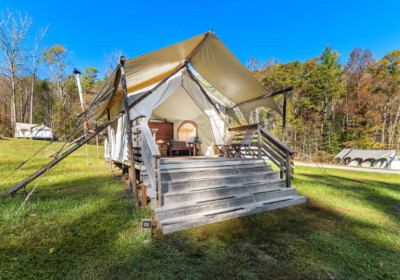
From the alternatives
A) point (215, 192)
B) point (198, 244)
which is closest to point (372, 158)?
point (215, 192)

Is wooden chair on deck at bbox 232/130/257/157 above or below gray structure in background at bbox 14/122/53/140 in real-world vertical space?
below

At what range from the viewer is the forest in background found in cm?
1823

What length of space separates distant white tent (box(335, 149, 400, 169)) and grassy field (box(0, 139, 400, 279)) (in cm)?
1741

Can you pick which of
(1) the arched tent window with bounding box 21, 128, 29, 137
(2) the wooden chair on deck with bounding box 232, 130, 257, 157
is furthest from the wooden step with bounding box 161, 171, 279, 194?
(1) the arched tent window with bounding box 21, 128, 29, 137

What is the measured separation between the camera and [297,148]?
2278 centimetres

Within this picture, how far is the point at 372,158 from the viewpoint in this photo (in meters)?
16.6

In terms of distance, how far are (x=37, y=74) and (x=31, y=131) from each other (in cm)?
710

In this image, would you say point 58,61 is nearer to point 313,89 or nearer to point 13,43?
point 13,43

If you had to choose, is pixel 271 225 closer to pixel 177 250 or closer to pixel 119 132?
pixel 177 250

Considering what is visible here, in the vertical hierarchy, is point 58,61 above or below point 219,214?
above

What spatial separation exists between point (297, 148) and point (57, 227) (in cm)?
2495

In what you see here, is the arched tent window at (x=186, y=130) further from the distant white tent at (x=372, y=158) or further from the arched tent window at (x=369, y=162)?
the arched tent window at (x=369, y=162)

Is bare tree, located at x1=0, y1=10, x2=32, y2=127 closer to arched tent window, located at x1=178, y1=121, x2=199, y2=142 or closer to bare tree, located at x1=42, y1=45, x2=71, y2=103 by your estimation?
bare tree, located at x1=42, y1=45, x2=71, y2=103

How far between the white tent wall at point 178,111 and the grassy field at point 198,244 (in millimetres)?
2764
